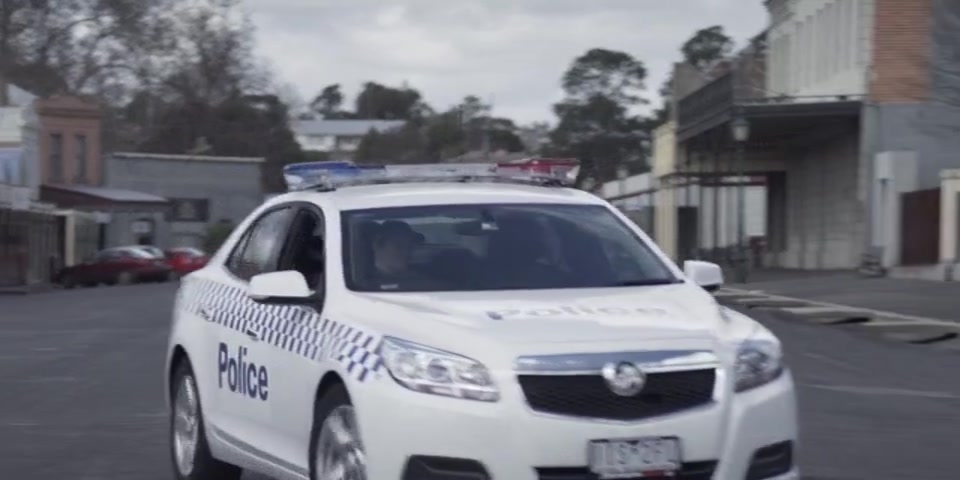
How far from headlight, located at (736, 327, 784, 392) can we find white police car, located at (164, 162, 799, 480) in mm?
10

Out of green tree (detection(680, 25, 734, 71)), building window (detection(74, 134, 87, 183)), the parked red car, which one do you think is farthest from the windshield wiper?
green tree (detection(680, 25, 734, 71))

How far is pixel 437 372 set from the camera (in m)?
7.12

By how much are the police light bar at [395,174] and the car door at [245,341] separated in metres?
0.27

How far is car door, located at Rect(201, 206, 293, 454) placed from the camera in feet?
28.3

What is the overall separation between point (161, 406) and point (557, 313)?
795cm

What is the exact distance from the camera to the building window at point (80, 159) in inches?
2817

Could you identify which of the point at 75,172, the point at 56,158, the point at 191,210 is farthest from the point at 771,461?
the point at 191,210

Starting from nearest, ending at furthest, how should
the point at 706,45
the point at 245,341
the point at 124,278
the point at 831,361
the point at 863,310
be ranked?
1. the point at 245,341
2. the point at 831,361
3. the point at 863,310
4. the point at 124,278
5. the point at 706,45

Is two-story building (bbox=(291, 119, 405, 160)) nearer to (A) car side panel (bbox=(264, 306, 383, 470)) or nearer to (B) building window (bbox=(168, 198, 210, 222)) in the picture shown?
(B) building window (bbox=(168, 198, 210, 222))

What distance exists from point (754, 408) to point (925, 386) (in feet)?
31.4

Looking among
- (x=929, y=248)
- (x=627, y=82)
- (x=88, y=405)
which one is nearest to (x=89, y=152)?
(x=627, y=82)

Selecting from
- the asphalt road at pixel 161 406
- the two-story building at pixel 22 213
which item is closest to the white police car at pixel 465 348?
the asphalt road at pixel 161 406

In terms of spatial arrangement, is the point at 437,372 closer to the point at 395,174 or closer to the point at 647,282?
the point at 647,282

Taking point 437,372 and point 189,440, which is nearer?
point 437,372
